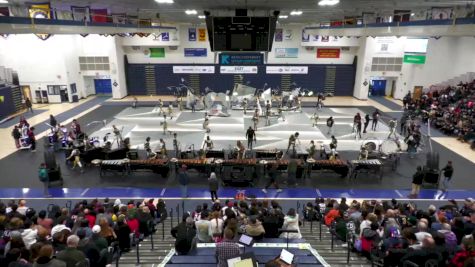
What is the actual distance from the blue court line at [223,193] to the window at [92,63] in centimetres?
2107

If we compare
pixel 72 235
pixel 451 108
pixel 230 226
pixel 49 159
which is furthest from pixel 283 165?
pixel 451 108

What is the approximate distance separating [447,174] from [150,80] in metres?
28.4

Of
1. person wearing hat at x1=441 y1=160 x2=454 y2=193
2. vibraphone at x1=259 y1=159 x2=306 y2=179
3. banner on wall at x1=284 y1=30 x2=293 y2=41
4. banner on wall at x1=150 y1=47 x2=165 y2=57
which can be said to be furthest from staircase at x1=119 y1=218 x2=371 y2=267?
banner on wall at x1=150 y1=47 x2=165 y2=57

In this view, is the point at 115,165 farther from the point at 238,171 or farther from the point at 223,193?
the point at 238,171

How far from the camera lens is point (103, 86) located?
34781 millimetres

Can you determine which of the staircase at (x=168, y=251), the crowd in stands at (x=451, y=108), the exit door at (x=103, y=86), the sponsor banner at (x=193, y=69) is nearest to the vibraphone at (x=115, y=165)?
the staircase at (x=168, y=251)

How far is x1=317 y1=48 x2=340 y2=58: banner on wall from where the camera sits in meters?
34.7

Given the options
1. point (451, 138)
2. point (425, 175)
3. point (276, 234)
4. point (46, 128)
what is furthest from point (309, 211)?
point (46, 128)

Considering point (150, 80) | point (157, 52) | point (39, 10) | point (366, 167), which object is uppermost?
point (39, 10)

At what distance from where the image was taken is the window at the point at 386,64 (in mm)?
32938

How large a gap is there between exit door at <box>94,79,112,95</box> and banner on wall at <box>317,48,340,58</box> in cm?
2126

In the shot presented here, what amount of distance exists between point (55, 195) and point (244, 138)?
34.3 ft

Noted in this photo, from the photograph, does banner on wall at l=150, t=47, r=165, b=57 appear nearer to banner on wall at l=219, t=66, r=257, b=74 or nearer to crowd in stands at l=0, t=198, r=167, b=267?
banner on wall at l=219, t=66, r=257, b=74

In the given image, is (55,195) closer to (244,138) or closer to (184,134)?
(184,134)
